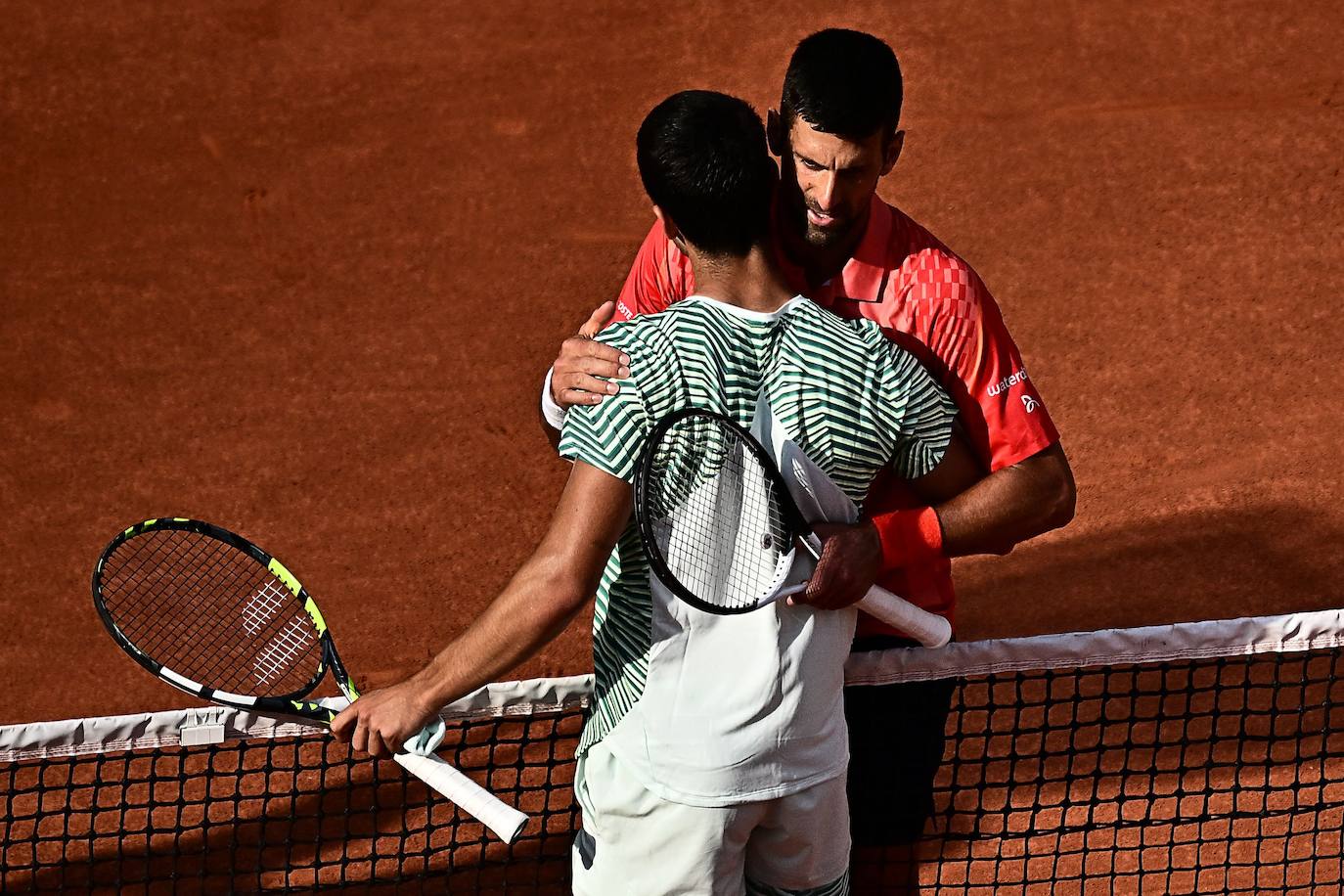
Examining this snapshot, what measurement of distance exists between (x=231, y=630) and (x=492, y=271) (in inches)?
128

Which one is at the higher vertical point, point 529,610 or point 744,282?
point 744,282

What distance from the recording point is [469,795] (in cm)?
309

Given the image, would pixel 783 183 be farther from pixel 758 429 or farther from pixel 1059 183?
pixel 1059 183

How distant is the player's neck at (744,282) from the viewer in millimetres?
2812

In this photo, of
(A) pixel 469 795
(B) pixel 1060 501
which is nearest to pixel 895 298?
(B) pixel 1060 501

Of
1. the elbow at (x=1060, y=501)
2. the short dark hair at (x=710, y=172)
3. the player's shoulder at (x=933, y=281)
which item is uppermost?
the short dark hair at (x=710, y=172)

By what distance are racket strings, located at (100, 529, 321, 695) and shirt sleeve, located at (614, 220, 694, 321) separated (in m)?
1.19

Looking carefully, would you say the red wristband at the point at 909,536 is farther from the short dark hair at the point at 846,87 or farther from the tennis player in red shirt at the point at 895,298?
the short dark hair at the point at 846,87

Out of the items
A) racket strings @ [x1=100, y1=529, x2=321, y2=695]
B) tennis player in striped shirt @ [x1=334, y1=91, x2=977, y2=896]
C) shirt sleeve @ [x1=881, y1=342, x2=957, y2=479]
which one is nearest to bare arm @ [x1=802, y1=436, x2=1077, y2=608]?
shirt sleeve @ [x1=881, y1=342, x2=957, y2=479]

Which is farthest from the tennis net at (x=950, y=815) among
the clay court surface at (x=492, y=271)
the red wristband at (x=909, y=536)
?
the red wristband at (x=909, y=536)

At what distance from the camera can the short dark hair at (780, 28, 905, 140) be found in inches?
130

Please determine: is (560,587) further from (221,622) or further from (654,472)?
(221,622)

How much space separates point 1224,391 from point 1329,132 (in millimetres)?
2039

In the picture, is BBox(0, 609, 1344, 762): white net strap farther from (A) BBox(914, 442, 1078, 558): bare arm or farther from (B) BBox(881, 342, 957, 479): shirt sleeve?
(B) BBox(881, 342, 957, 479): shirt sleeve
